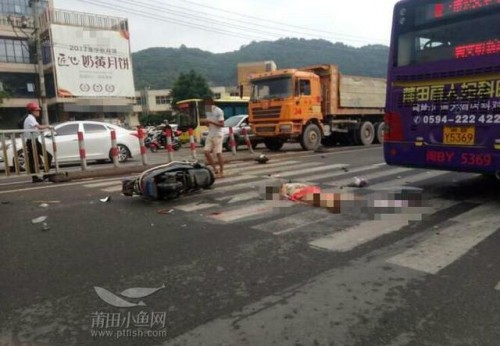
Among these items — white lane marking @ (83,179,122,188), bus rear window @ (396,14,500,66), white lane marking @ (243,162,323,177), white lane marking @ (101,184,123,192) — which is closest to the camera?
bus rear window @ (396,14,500,66)

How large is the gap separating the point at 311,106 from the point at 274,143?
2.32 metres

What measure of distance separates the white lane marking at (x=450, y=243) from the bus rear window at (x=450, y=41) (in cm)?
231

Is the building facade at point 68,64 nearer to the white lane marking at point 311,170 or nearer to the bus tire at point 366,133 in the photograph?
the bus tire at point 366,133

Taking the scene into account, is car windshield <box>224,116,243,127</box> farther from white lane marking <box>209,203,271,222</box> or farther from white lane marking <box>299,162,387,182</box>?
white lane marking <box>209,203,271,222</box>

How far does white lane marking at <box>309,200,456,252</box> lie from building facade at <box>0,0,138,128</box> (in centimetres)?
3839

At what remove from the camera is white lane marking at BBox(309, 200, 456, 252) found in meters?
4.55

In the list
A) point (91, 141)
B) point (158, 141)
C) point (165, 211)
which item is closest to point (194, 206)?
point (165, 211)

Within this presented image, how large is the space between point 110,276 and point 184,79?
71.2 meters

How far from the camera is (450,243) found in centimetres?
448

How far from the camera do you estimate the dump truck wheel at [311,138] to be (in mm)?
15984

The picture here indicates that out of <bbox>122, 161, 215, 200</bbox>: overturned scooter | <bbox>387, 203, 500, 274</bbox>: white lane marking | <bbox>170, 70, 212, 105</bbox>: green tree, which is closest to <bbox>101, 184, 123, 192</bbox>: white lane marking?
<bbox>122, 161, 215, 200</bbox>: overturned scooter

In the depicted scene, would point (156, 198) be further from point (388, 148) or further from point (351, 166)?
point (351, 166)

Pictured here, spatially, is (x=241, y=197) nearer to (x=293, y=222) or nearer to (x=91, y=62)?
(x=293, y=222)

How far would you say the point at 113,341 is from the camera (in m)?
2.73
